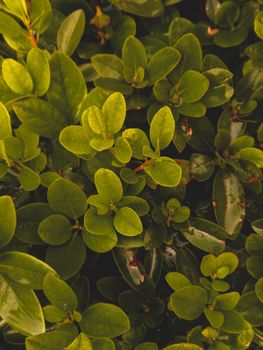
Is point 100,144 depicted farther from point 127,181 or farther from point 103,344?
point 103,344

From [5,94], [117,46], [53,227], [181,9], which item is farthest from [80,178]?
[181,9]

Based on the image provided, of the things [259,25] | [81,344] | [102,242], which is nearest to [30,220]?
[102,242]

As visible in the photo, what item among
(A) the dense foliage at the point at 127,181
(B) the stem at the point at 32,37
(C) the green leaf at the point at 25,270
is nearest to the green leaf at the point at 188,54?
(A) the dense foliage at the point at 127,181

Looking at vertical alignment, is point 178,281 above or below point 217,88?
below

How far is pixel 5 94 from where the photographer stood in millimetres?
1109

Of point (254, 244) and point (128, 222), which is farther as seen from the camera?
point (254, 244)

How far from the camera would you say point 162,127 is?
98 cm

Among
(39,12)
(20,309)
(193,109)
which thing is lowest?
(20,309)

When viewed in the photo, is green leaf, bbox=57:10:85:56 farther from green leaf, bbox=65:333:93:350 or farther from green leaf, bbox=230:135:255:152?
green leaf, bbox=65:333:93:350

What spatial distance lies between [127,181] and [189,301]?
0.92 feet

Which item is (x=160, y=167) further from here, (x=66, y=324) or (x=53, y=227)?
(x=66, y=324)

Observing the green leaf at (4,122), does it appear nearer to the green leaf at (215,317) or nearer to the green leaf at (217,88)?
the green leaf at (217,88)

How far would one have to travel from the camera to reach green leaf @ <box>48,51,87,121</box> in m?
1.08

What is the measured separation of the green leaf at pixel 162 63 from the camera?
1097 mm
